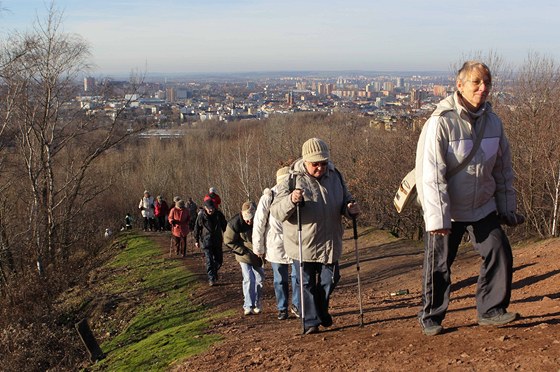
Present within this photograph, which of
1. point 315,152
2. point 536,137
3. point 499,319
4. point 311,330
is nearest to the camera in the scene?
point 499,319

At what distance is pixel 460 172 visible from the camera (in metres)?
4.96

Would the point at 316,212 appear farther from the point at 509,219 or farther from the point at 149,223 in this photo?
the point at 149,223

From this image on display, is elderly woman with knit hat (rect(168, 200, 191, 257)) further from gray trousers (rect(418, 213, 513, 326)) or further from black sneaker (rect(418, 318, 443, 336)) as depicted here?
gray trousers (rect(418, 213, 513, 326))

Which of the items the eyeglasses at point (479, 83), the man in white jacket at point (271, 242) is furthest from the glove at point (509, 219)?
the man in white jacket at point (271, 242)

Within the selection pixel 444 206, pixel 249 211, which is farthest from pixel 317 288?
pixel 249 211

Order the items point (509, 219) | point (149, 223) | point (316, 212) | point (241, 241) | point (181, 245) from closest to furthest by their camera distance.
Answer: point (509, 219), point (316, 212), point (241, 241), point (181, 245), point (149, 223)

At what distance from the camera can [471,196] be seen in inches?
197

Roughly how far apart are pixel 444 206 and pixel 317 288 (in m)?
2.04

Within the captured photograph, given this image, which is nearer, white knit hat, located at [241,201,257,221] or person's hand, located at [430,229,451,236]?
person's hand, located at [430,229,451,236]

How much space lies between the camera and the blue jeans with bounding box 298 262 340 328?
20.9ft

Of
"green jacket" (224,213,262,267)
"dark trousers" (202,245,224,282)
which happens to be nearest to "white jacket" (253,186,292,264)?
"green jacket" (224,213,262,267)

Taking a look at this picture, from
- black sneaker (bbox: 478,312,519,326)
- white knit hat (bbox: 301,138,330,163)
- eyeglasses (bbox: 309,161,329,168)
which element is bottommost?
black sneaker (bbox: 478,312,519,326)

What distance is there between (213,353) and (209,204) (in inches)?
211

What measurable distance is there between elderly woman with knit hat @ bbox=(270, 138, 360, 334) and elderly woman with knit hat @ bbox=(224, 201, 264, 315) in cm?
303
